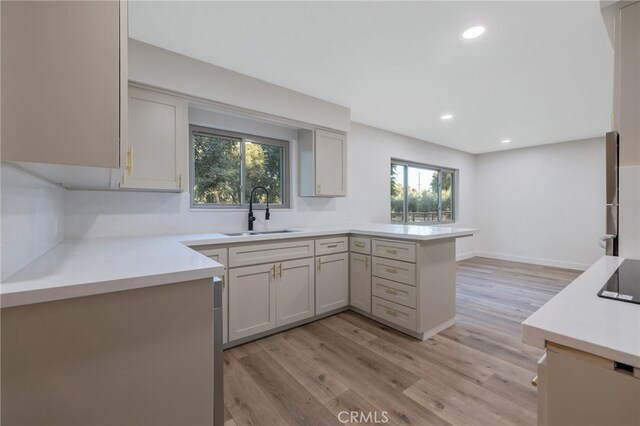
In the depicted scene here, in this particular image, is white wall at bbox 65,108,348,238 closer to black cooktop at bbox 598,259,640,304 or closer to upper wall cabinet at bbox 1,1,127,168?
upper wall cabinet at bbox 1,1,127,168

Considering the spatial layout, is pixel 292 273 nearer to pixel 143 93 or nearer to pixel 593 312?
pixel 143 93

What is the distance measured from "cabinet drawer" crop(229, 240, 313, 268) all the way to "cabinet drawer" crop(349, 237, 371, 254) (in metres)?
0.52

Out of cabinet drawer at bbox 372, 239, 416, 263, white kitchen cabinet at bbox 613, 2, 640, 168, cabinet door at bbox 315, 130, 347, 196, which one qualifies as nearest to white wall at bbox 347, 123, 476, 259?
cabinet door at bbox 315, 130, 347, 196

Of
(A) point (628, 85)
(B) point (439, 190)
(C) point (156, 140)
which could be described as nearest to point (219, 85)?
(C) point (156, 140)

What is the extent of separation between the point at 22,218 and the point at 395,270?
7.78 feet

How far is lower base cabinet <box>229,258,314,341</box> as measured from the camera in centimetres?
217

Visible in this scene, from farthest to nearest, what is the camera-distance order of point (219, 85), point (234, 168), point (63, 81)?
point (234, 168) < point (219, 85) < point (63, 81)

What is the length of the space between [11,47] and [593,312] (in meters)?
1.60

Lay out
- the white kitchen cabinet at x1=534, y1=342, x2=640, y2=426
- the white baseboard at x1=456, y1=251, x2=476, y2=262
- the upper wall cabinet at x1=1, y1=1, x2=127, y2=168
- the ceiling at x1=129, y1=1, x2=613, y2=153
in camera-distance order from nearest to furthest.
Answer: the white kitchen cabinet at x1=534, y1=342, x2=640, y2=426
the upper wall cabinet at x1=1, y1=1, x2=127, y2=168
the ceiling at x1=129, y1=1, x2=613, y2=153
the white baseboard at x1=456, y1=251, x2=476, y2=262

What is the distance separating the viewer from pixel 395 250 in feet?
8.14

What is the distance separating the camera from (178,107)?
2.18 metres

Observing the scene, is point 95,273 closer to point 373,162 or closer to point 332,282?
point 332,282

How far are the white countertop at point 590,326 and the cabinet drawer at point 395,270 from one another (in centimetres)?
160

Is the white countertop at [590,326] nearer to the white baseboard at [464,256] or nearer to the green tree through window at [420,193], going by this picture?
the green tree through window at [420,193]
